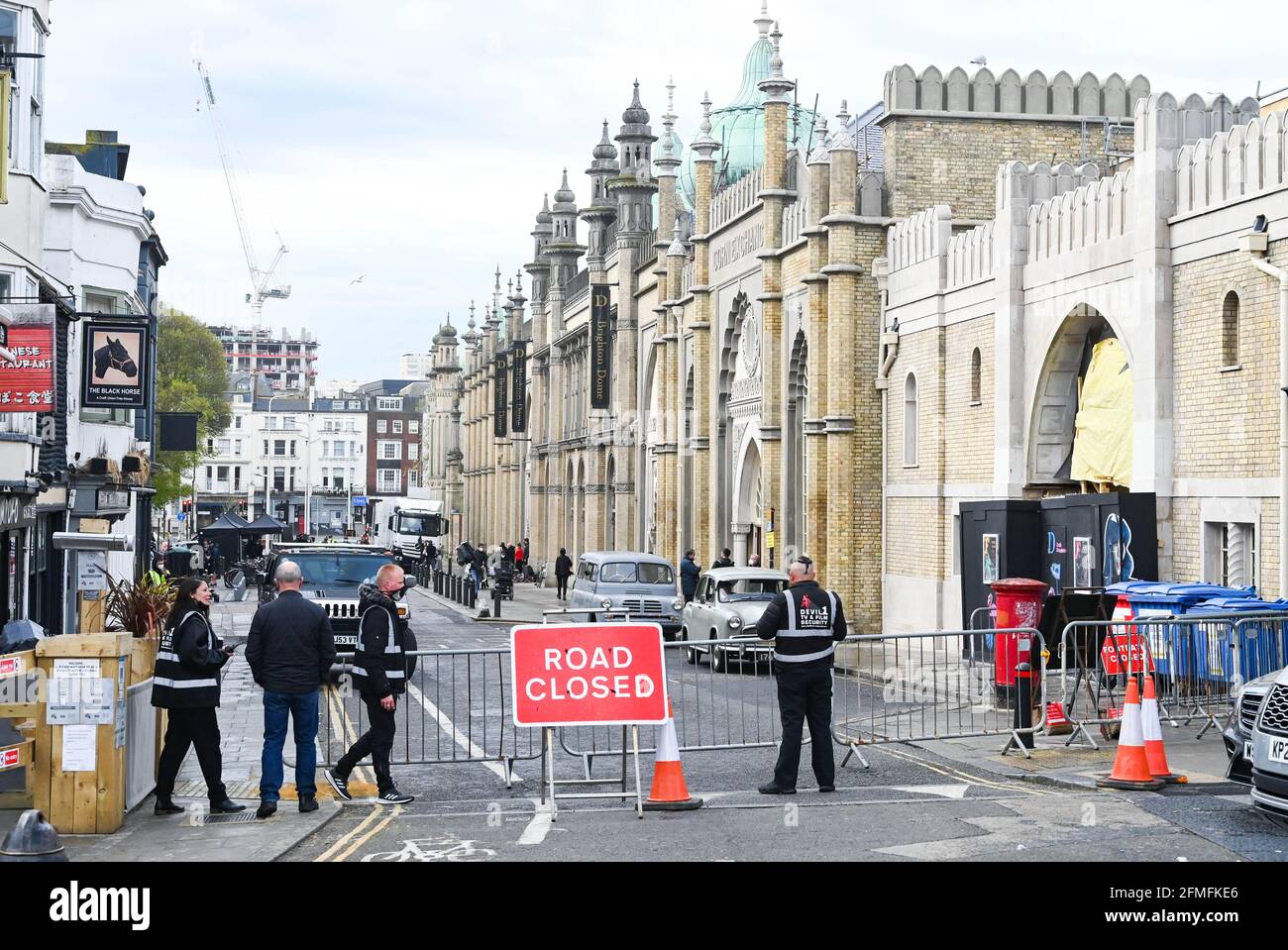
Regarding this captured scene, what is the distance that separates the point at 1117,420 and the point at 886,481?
29.5ft

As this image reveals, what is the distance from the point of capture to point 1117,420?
2394 centimetres

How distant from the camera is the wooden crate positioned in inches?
437

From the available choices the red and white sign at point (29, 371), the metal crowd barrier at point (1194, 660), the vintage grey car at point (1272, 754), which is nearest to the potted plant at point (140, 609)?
the red and white sign at point (29, 371)

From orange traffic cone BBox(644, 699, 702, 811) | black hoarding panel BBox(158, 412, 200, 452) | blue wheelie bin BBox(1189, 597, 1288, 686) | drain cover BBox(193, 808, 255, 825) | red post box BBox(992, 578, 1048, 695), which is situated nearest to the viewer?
drain cover BBox(193, 808, 255, 825)

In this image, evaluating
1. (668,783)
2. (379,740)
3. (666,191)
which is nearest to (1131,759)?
(668,783)

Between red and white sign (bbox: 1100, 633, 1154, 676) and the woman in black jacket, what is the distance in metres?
8.25

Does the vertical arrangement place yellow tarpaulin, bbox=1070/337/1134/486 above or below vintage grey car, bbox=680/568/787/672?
above

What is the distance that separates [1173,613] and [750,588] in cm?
1074

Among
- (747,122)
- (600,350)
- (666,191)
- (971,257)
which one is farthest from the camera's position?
(747,122)

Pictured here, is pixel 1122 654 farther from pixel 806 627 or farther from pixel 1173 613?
pixel 806 627

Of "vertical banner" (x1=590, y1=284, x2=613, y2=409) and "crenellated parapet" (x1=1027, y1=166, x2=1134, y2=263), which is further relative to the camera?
"vertical banner" (x1=590, y1=284, x2=613, y2=409)

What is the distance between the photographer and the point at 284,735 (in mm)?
11977

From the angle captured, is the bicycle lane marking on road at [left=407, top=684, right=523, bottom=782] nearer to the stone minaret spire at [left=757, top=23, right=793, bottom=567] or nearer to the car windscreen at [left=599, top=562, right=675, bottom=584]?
the car windscreen at [left=599, top=562, right=675, bottom=584]

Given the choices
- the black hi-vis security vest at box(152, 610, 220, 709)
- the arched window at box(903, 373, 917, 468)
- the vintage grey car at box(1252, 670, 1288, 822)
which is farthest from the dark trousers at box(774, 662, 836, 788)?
the arched window at box(903, 373, 917, 468)
